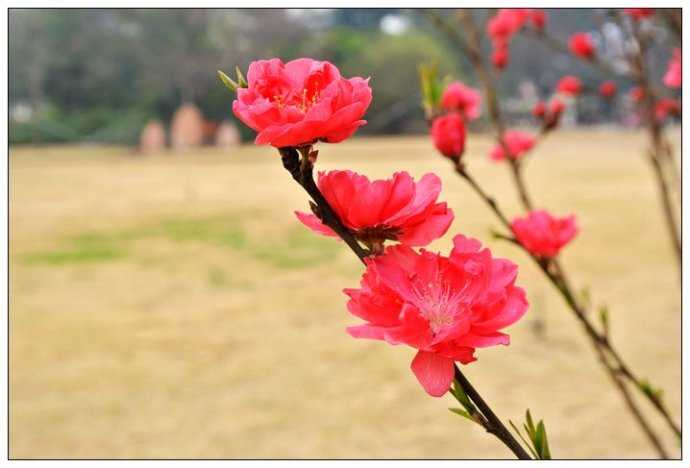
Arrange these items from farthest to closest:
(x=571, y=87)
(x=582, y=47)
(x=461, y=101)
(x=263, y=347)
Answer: (x=263, y=347) → (x=571, y=87) → (x=582, y=47) → (x=461, y=101)

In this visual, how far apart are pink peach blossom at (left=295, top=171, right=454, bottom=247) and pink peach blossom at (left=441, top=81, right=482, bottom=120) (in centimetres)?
49

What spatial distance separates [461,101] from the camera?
0.72 metres

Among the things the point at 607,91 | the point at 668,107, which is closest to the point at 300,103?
the point at 668,107

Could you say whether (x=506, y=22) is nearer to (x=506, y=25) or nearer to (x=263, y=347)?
(x=506, y=25)

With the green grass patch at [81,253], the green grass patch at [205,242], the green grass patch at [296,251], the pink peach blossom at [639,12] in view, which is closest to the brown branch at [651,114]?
the pink peach blossom at [639,12]

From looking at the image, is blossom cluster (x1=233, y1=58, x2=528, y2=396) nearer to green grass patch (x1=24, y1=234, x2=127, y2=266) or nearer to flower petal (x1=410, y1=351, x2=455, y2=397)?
flower petal (x1=410, y1=351, x2=455, y2=397)

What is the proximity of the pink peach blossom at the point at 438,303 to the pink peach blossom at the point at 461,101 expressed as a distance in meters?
0.48

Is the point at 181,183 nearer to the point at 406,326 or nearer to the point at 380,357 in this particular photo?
the point at 380,357

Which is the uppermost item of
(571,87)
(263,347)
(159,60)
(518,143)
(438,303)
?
(159,60)

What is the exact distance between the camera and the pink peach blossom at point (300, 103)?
0.22 m

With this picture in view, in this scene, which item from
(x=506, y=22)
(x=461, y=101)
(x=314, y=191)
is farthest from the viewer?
(x=506, y=22)

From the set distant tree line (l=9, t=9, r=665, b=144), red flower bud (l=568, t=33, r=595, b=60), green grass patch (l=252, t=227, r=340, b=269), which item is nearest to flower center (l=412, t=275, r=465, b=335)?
red flower bud (l=568, t=33, r=595, b=60)

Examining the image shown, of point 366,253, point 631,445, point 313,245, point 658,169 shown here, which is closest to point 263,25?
point 313,245

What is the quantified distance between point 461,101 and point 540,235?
0.81 ft
